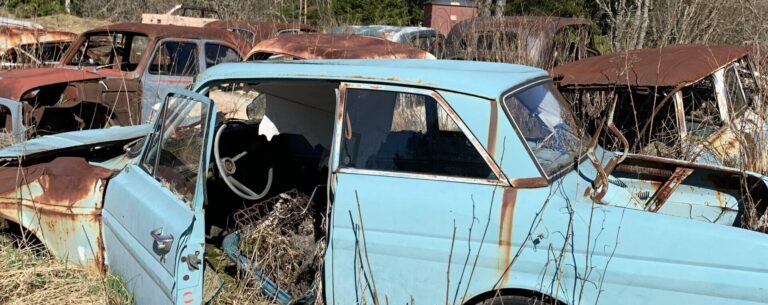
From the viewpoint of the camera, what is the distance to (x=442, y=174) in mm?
2766

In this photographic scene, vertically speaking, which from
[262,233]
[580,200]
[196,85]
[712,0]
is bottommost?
[262,233]

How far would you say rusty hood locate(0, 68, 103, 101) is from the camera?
6.54 m

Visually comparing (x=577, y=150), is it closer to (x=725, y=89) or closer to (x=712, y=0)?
(x=725, y=89)

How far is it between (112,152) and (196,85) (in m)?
1.42

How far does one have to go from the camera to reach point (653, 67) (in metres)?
5.25

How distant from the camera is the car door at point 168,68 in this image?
7.37 m

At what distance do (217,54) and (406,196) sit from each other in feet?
19.4

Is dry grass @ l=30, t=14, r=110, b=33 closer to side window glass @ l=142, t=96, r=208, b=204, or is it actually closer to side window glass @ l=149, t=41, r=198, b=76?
side window glass @ l=149, t=41, r=198, b=76

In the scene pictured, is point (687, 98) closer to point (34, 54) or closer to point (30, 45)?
point (34, 54)

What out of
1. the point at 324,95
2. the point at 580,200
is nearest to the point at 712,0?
the point at 324,95

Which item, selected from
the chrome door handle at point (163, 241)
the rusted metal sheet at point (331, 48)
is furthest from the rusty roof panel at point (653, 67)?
the chrome door handle at point (163, 241)

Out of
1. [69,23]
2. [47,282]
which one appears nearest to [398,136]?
[47,282]

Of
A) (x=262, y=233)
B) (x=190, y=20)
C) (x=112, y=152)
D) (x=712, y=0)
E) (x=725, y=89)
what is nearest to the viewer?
(x=262, y=233)

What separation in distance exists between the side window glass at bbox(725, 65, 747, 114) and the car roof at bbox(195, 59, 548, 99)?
9.09 feet
